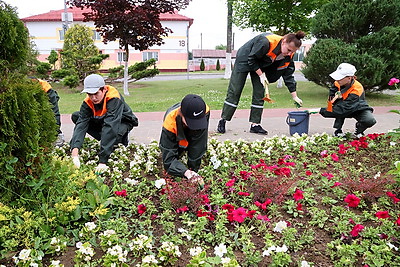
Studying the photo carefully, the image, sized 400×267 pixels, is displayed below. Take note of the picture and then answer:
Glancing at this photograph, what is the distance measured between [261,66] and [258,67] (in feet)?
0.33

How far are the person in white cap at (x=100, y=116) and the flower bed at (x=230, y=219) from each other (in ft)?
0.92

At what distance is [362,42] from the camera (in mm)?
10672

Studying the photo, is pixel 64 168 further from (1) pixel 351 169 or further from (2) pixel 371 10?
(2) pixel 371 10

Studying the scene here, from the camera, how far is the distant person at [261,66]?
5.28 metres

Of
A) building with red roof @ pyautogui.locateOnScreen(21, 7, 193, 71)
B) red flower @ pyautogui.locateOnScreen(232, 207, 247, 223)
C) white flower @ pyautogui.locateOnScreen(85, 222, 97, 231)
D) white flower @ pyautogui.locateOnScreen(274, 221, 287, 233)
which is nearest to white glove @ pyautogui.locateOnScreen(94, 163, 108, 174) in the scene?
white flower @ pyautogui.locateOnScreen(85, 222, 97, 231)

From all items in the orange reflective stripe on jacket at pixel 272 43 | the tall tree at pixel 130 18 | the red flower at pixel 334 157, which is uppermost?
the tall tree at pixel 130 18

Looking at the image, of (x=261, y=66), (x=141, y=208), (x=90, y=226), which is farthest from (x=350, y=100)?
(x=90, y=226)

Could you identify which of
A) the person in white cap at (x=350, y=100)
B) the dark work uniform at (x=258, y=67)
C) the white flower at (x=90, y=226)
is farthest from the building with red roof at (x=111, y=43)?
the white flower at (x=90, y=226)

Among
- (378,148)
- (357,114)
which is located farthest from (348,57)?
(378,148)

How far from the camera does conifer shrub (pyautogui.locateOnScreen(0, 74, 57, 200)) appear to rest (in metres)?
2.47

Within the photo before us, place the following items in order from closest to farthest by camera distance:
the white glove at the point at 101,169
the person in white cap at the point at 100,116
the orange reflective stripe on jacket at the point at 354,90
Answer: the white glove at the point at 101,169 → the person in white cap at the point at 100,116 → the orange reflective stripe on jacket at the point at 354,90

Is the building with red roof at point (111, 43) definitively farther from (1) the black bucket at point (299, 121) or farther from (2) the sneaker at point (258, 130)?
(1) the black bucket at point (299, 121)

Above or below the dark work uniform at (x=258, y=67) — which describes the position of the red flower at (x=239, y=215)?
below

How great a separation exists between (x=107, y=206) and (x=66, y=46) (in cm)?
1835
